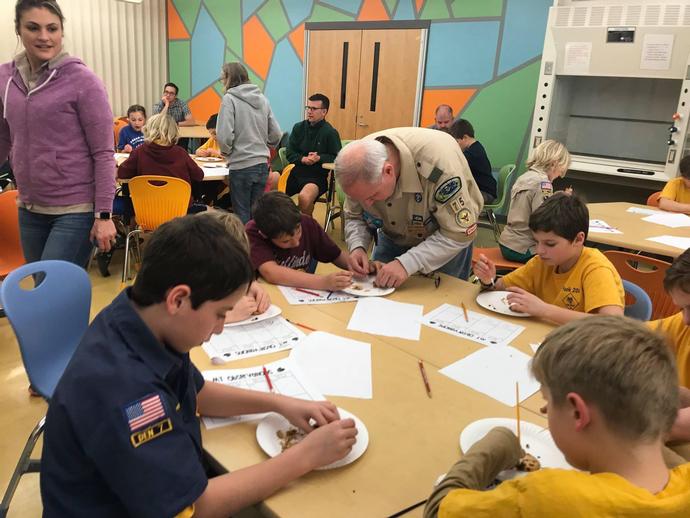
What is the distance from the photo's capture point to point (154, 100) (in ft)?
30.3

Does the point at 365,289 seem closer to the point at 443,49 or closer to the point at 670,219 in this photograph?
the point at 670,219

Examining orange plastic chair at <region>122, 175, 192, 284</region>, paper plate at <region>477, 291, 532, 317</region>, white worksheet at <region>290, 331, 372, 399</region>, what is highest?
paper plate at <region>477, 291, 532, 317</region>

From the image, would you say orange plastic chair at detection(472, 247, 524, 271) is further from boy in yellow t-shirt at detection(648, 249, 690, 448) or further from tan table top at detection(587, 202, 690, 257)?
boy in yellow t-shirt at detection(648, 249, 690, 448)

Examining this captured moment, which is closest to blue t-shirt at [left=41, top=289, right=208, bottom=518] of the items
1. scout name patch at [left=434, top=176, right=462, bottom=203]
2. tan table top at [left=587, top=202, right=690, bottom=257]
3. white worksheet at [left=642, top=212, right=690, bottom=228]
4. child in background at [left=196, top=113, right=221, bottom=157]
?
scout name patch at [left=434, top=176, right=462, bottom=203]

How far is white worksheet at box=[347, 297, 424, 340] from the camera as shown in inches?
67.8

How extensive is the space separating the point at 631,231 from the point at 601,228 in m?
0.19

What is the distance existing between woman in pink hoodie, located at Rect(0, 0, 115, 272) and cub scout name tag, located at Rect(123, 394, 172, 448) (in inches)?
58.7

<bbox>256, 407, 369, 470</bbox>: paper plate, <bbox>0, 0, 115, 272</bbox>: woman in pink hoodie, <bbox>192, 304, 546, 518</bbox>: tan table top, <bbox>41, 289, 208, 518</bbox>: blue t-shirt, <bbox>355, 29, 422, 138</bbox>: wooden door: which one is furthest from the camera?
<bbox>355, 29, 422, 138</bbox>: wooden door

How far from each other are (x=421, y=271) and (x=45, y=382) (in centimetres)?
135

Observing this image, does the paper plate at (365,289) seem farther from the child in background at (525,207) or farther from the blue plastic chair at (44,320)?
the child in background at (525,207)

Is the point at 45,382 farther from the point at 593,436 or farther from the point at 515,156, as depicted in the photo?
the point at 515,156

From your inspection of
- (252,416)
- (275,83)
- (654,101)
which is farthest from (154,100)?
(252,416)

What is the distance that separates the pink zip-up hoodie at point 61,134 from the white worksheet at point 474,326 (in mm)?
1394

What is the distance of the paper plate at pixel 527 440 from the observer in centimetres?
109
